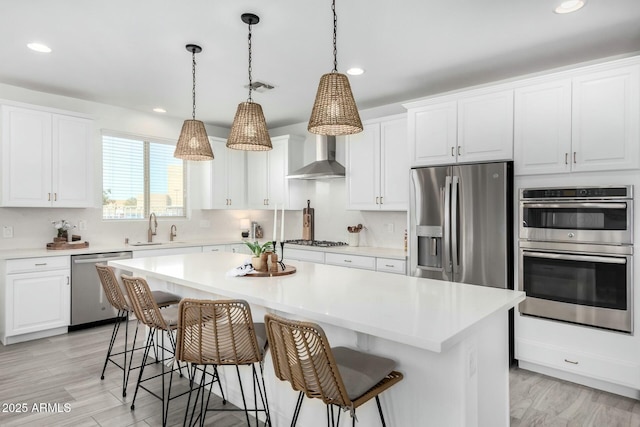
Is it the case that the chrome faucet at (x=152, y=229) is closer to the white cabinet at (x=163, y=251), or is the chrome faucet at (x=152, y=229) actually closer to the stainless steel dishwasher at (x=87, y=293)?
the white cabinet at (x=163, y=251)

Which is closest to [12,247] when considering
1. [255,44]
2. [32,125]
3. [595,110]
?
[32,125]

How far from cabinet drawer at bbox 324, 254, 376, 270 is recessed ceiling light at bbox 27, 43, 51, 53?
331cm

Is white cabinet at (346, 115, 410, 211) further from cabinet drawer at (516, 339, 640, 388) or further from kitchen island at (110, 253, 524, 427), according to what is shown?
kitchen island at (110, 253, 524, 427)

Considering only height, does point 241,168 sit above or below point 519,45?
below

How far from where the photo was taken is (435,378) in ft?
5.53

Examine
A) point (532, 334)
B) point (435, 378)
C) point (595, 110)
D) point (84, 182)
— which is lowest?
point (532, 334)

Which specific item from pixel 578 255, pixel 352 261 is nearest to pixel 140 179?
pixel 352 261

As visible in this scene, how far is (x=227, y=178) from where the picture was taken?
597 centimetres

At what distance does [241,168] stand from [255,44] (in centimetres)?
317

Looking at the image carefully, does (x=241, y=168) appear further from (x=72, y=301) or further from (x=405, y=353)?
(x=405, y=353)

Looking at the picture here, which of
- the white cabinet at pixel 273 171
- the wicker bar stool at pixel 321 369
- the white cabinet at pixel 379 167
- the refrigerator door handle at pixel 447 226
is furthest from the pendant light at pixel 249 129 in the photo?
the white cabinet at pixel 273 171

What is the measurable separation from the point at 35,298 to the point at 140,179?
6.46 ft

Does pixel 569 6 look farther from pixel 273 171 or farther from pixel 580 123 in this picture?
pixel 273 171

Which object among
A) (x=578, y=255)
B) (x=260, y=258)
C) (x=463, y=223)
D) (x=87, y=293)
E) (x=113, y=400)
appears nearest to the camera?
(x=260, y=258)
